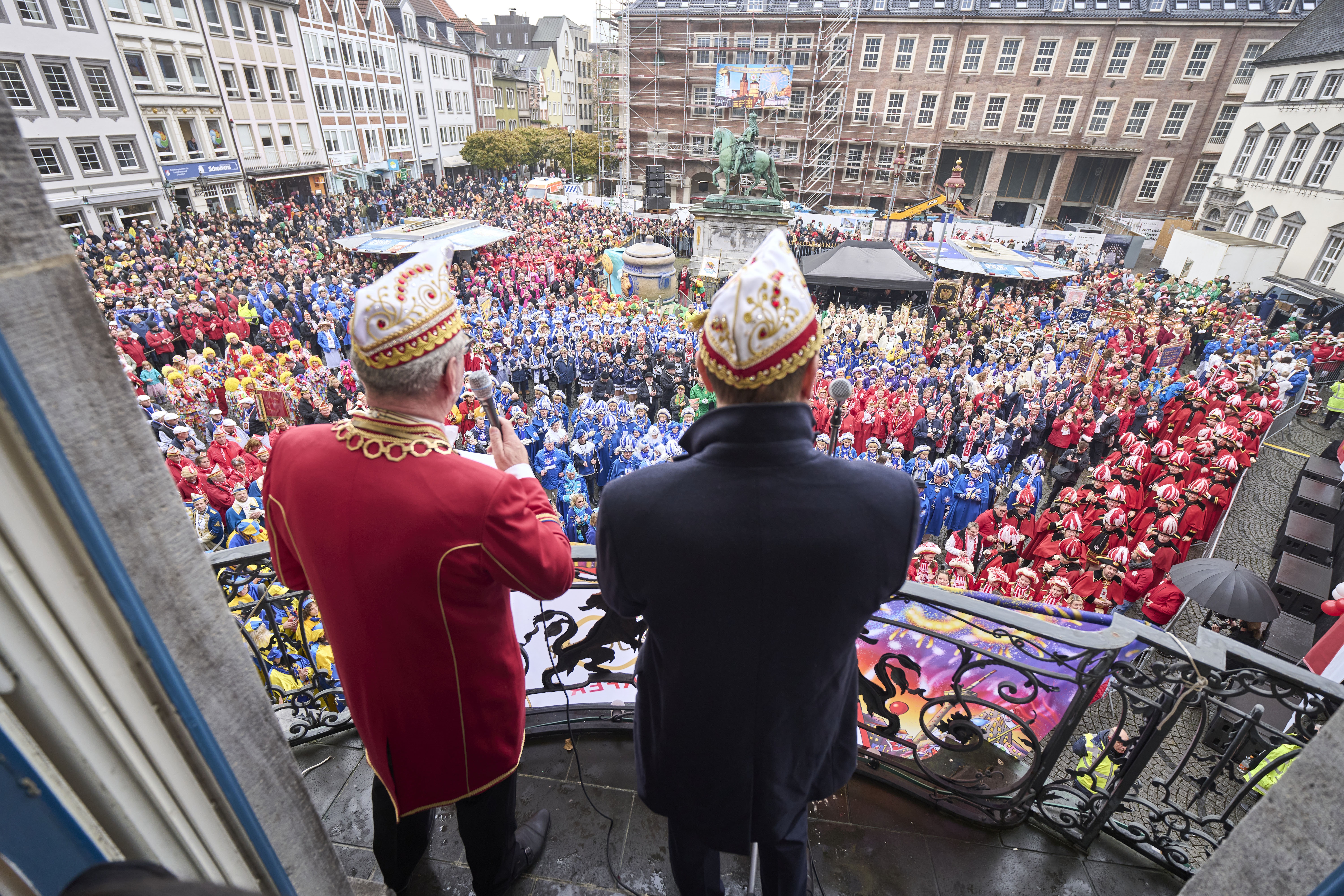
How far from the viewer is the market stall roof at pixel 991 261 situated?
2122cm

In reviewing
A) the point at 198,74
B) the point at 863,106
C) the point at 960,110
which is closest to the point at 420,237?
the point at 198,74

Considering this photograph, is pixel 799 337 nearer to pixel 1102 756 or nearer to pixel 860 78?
A: pixel 1102 756

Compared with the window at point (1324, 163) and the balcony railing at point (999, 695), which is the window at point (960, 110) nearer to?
the window at point (1324, 163)

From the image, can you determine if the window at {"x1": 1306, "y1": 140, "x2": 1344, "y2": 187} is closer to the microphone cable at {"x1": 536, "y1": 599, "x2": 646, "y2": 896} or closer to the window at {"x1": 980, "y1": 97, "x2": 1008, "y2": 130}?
the window at {"x1": 980, "y1": 97, "x2": 1008, "y2": 130}

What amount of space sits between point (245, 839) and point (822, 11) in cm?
4585

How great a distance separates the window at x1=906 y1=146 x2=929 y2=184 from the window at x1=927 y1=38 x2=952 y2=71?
14.1 feet

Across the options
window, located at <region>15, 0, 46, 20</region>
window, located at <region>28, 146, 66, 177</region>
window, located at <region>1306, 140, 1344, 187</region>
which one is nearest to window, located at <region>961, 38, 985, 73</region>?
window, located at <region>1306, 140, 1344, 187</region>

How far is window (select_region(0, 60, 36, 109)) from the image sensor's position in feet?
72.8

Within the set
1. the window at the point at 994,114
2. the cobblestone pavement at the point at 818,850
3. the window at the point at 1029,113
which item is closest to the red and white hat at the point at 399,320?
the cobblestone pavement at the point at 818,850

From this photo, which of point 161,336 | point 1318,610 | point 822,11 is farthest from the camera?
point 822,11

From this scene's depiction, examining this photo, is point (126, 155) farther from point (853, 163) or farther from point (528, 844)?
point (853, 163)

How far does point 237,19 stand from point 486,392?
139ft

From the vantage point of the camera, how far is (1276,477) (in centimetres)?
1188

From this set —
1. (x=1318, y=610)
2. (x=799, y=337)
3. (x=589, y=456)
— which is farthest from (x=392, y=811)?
(x=1318, y=610)
